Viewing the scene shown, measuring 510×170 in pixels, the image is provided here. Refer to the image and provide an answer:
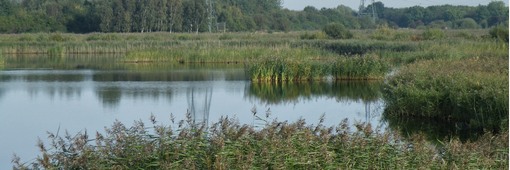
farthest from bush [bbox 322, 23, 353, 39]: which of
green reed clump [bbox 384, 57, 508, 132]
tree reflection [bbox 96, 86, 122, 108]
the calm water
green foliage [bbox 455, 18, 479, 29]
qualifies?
green reed clump [bbox 384, 57, 508, 132]

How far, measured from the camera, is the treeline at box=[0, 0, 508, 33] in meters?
60.0

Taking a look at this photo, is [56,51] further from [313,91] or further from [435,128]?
[435,128]

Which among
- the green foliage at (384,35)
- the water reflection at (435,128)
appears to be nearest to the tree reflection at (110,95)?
the water reflection at (435,128)

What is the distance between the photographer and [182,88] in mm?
20531

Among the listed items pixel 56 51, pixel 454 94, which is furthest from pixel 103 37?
pixel 454 94

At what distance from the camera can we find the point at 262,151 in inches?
251

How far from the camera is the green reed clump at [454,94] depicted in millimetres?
11758

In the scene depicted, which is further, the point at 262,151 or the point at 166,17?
the point at 166,17

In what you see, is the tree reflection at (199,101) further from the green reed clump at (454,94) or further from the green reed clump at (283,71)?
the green reed clump at (454,94)

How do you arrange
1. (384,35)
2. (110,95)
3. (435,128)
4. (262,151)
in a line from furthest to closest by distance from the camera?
(384,35), (110,95), (435,128), (262,151)

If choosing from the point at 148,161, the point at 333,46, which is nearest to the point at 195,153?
the point at 148,161

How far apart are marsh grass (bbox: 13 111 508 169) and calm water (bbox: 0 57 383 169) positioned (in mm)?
3010

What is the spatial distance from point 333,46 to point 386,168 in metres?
29.0

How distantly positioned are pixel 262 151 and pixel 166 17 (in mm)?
57668
